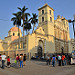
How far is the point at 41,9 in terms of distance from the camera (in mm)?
36656

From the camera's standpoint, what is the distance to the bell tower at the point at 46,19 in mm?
33531

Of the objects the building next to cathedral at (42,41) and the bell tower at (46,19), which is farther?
the bell tower at (46,19)

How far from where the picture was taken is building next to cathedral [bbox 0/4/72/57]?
88.8 feet

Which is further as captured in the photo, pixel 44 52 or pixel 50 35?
pixel 50 35

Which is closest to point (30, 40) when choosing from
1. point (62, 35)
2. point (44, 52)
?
point (44, 52)

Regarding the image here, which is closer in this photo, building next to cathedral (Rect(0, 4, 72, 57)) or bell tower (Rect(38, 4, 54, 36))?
building next to cathedral (Rect(0, 4, 72, 57))

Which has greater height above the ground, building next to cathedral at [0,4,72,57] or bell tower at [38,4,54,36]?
bell tower at [38,4,54,36]

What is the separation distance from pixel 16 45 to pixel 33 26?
30.0ft

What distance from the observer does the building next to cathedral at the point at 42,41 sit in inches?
1066

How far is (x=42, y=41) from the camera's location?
101ft

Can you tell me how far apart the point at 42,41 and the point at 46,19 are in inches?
343

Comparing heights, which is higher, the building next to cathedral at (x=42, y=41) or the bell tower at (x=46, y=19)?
the bell tower at (x=46, y=19)

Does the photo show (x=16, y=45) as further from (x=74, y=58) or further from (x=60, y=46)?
(x=74, y=58)

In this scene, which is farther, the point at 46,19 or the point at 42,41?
the point at 46,19
